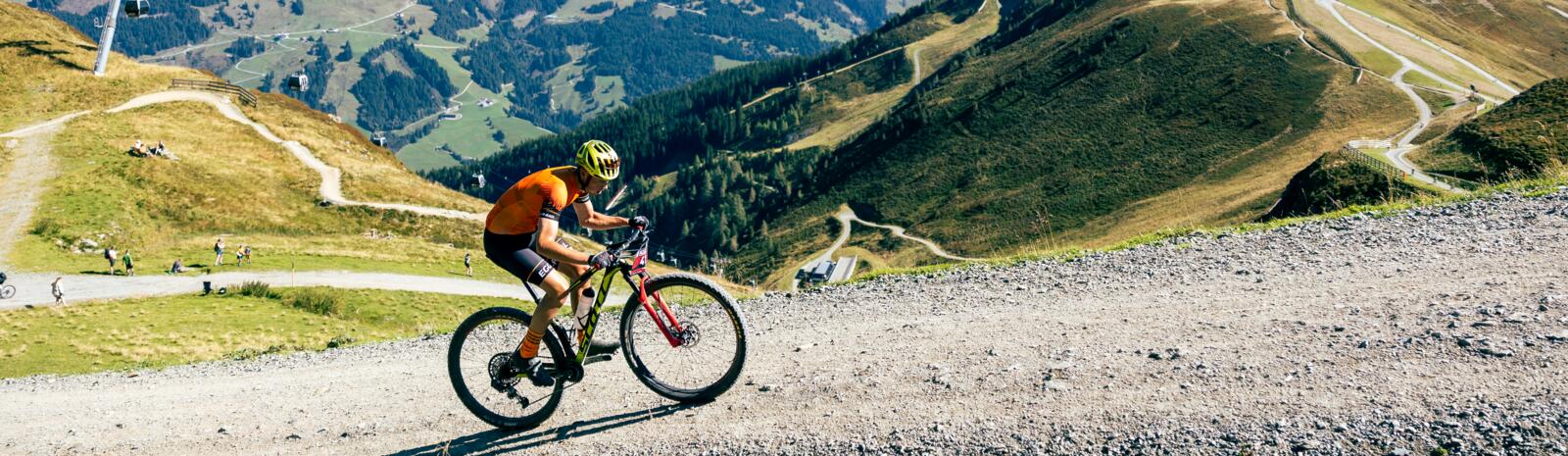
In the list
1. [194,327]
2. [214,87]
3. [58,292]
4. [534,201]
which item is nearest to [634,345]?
[534,201]

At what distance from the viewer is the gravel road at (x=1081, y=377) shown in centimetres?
848

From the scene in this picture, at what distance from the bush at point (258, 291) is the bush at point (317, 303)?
1.11 meters

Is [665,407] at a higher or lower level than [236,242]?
higher

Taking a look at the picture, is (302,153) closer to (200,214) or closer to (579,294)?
(200,214)

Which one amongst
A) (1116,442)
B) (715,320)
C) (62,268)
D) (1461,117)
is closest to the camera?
(1116,442)

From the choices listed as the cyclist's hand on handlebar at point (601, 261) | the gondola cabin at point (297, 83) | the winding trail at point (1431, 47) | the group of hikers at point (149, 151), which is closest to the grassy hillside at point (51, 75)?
the gondola cabin at point (297, 83)

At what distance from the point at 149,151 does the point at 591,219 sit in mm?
69004

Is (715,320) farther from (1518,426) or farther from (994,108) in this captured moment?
(994,108)

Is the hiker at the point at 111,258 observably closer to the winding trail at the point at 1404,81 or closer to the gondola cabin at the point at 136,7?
the gondola cabin at the point at 136,7

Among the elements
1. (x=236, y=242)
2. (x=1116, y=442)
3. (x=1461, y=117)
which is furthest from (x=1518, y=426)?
(x=1461, y=117)

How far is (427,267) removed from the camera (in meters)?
55.0

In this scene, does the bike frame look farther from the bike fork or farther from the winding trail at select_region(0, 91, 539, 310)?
the winding trail at select_region(0, 91, 539, 310)

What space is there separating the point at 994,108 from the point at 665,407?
640ft

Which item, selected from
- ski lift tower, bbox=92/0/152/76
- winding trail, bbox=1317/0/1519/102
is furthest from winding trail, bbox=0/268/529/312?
winding trail, bbox=1317/0/1519/102
